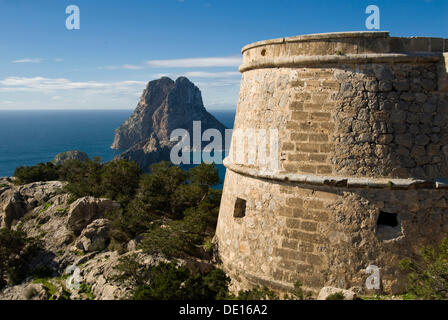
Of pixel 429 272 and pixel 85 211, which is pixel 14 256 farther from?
pixel 429 272

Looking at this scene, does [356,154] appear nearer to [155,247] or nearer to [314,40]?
[314,40]

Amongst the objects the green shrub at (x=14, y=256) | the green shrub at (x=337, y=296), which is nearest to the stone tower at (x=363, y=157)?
the green shrub at (x=337, y=296)

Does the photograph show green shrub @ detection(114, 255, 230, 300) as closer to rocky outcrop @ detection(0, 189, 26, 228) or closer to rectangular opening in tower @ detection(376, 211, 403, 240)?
rectangular opening in tower @ detection(376, 211, 403, 240)

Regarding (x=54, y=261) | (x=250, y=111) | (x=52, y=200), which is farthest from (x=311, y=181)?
(x=52, y=200)

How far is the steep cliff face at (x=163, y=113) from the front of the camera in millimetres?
101750

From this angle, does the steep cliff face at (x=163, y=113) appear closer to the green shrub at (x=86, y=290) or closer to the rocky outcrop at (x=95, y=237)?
the rocky outcrop at (x=95, y=237)

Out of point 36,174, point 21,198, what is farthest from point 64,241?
point 36,174

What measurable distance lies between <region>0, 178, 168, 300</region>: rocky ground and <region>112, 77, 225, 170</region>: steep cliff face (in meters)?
79.5

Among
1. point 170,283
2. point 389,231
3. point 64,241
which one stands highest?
point 389,231

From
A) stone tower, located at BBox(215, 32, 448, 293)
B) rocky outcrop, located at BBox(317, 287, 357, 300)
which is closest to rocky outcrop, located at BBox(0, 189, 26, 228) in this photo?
stone tower, located at BBox(215, 32, 448, 293)

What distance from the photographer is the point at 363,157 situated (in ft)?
22.2

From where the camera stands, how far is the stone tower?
22.1ft

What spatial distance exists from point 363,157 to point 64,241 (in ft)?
32.5
